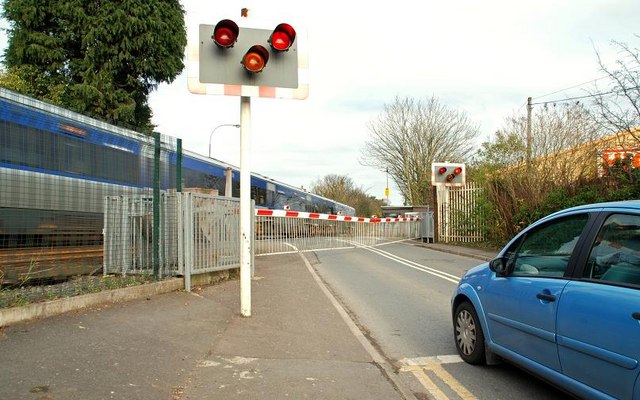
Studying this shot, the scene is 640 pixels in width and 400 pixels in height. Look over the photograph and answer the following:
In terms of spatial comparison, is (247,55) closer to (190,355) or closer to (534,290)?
(190,355)

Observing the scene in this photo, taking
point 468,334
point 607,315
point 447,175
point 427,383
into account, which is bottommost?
point 427,383

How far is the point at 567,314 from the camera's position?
3.73m

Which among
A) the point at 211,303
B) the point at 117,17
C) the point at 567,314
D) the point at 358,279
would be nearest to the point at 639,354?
the point at 567,314

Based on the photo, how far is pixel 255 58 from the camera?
6.47 metres

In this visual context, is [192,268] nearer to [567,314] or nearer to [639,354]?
[567,314]

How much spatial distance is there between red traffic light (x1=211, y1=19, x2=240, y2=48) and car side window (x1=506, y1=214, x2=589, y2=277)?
4.24 m

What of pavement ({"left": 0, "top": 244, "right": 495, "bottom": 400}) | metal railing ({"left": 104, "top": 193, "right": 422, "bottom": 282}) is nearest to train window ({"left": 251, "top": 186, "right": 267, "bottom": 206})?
metal railing ({"left": 104, "top": 193, "right": 422, "bottom": 282})

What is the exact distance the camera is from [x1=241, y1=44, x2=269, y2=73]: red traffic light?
645 centimetres

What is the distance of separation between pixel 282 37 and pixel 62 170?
16.0 feet

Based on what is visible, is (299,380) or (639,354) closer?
(639,354)

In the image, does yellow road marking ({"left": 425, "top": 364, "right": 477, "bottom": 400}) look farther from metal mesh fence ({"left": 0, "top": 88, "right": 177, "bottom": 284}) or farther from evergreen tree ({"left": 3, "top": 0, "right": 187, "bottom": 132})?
evergreen tree ({"left": 3, "top": 0, "right": 187, "bottom": 132})

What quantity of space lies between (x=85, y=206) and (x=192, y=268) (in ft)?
6.68

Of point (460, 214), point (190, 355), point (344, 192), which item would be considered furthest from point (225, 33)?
point (344, 192)

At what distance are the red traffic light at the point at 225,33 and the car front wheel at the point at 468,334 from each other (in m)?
4.31
